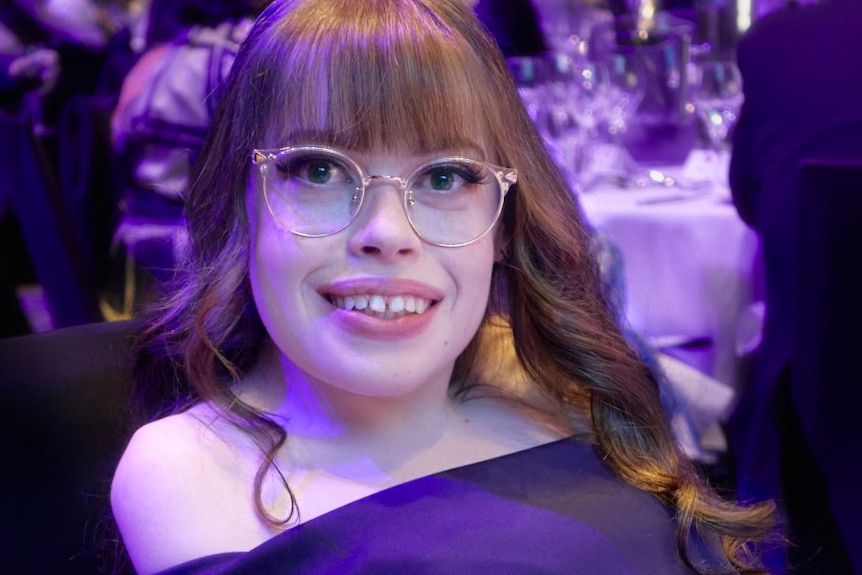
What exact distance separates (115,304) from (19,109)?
751mm

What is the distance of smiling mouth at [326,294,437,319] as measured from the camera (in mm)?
1017

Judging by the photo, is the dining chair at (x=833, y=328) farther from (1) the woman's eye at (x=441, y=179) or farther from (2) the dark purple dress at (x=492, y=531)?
(1) the woman's eye at (x=441, y=179)

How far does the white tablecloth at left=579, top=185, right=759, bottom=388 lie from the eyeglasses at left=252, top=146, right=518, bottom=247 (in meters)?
1.01

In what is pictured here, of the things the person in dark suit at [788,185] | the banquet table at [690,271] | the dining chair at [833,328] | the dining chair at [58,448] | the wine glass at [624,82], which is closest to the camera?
the dining chair at [58,448]

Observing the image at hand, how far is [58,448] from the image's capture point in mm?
1135

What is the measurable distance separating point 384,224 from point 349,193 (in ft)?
0.20

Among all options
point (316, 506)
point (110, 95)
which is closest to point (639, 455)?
point (316, 506)

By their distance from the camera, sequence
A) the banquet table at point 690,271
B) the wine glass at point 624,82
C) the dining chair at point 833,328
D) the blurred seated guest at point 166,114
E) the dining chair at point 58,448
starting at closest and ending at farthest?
1. the dining chair at point 58,448
2. the dining chair at point 833,328
3. the banquet table at point 690,271
4. the blurred seated guest at point 166,114
5. the wine glass at point 624,82

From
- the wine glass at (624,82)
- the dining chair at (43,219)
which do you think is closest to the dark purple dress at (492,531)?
the wine glass at (624,82)

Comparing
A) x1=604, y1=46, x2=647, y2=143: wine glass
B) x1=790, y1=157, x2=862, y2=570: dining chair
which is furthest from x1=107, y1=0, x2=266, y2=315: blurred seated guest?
x1=790, y1=157, x2=862, y2=570: dining chair

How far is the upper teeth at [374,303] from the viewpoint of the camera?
1017 millimetres

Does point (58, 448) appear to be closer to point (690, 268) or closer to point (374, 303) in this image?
point (374, 303)

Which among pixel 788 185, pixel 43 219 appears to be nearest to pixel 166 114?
pixel 43 219

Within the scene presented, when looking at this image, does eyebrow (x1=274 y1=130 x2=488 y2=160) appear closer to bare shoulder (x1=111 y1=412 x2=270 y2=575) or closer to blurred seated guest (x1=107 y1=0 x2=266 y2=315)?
bare shoulder (x1=111 y1=412 x2=270 y2=575)
